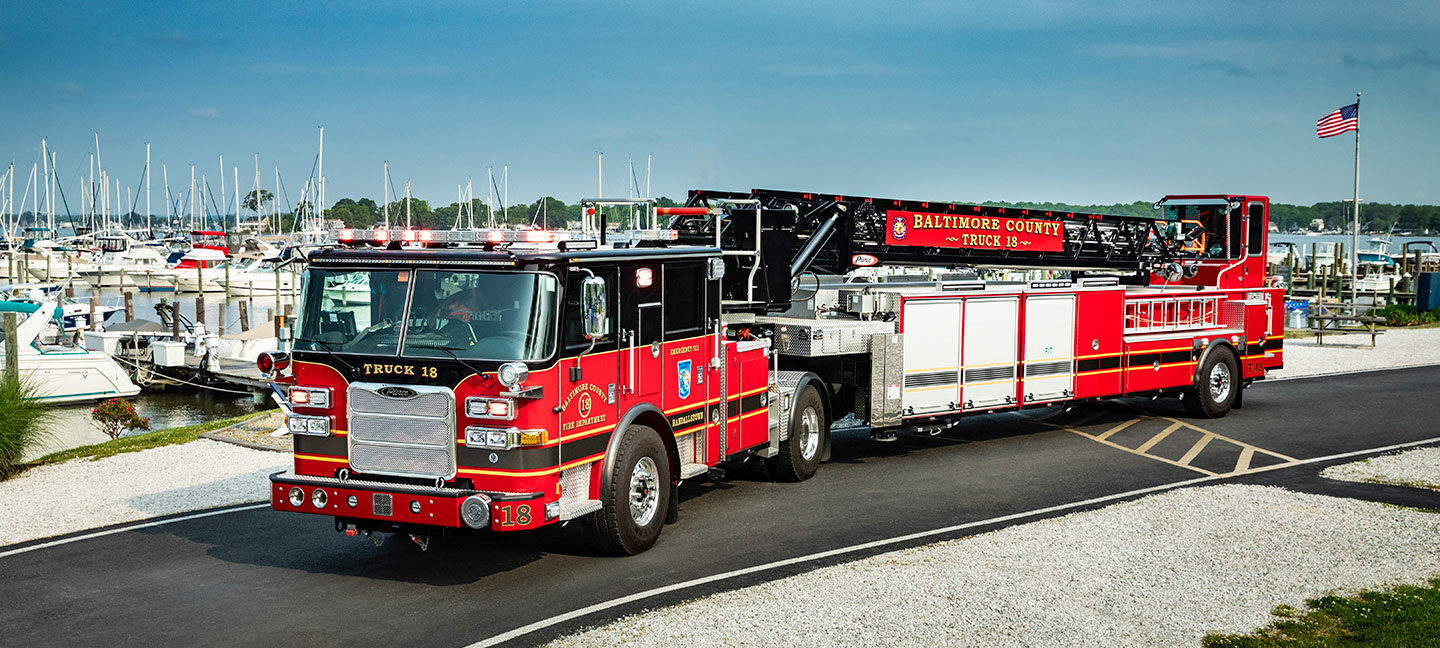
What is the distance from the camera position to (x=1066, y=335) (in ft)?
57.4

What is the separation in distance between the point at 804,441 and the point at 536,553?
4508 millimetres

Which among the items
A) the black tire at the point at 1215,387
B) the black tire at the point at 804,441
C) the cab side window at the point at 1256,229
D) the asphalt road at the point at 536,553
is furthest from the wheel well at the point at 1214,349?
the black tire at the point at 804,441

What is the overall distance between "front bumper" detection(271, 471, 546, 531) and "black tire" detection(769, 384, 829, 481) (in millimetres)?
5051

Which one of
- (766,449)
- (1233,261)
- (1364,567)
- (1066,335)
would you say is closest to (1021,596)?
(1364,567)

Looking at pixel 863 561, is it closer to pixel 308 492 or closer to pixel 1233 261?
pixel 308 492

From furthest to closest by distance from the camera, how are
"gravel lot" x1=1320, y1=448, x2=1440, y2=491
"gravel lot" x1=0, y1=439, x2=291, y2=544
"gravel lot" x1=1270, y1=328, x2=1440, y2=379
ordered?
"gravel lot" x1=1270, y1=328, x2=1440, y2=379 < "gravel lot" x1=1320, y1=448, x2=1440, y2=491 < "gravel lot" x1=0, y1=439, x2=291, y2=544

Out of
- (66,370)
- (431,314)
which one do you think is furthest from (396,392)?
(66,370)

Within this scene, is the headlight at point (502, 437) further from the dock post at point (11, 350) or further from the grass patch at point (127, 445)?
the dock post at point (11, 350)

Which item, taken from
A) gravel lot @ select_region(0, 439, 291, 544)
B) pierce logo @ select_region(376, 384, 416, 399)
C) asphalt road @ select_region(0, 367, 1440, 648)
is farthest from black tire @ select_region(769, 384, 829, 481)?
gravel lot @ select_region(0, 439, 291, 544)

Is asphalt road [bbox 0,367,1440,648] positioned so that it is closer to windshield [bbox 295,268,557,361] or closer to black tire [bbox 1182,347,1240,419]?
black tire [bbox 1182,347,1240,419]

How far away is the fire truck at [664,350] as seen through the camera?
9.50 metres

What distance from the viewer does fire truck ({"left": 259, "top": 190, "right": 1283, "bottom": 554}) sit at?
31.2ft

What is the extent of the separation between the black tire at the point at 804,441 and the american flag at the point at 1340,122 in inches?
1220

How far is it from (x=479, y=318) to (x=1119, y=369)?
1201 cm
